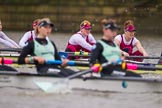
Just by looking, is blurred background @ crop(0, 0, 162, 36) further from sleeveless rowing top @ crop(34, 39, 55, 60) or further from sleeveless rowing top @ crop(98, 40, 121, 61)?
sleeveless rowing top @ crop(98, 40, 121, 61)

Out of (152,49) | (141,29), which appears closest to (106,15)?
(141,29)

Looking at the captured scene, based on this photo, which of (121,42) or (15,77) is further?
(121,42)

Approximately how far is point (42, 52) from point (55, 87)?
720 mm

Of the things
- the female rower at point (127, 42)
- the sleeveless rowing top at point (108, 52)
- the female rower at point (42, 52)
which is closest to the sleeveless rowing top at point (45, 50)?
the female rower at point (42, 52)

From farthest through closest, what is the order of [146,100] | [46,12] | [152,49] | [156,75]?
[46,12]
[152,49]
[156,75]
[146,100]

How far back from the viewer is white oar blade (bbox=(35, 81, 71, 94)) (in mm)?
8883

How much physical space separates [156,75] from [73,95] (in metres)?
3.08

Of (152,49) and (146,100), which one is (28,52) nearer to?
(146,100)

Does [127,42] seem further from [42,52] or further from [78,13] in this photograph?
[78,13]

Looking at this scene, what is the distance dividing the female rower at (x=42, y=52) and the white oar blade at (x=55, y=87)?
219 millimetres

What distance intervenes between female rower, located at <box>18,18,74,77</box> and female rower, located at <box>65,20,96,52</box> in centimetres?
326

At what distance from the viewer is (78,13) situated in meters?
30.3

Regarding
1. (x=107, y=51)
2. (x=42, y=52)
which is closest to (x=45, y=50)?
(x=42, y=52)

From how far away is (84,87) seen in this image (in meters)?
→ 9.07
